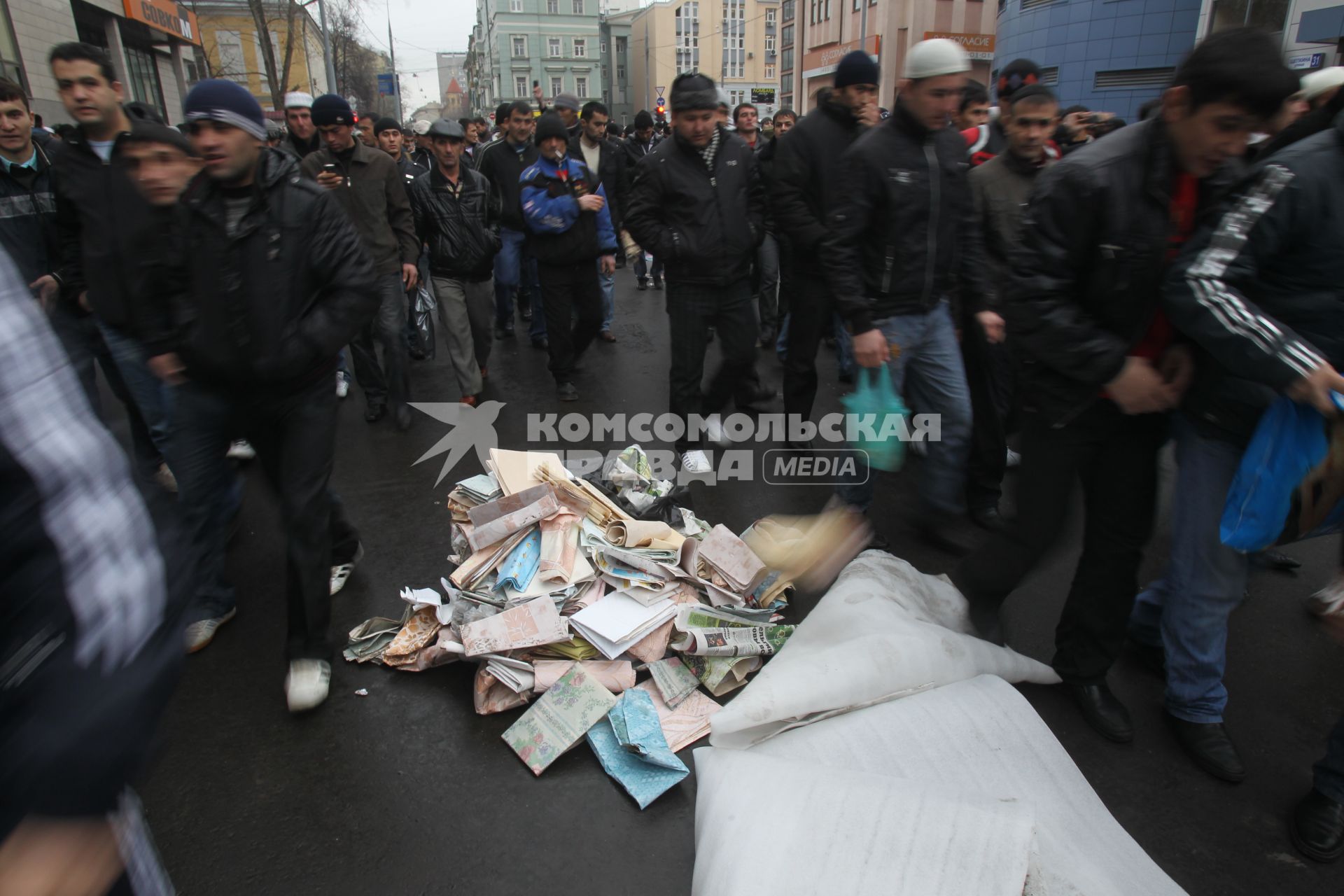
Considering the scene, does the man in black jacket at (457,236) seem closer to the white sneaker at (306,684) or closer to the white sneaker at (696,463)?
the white sneaker at (696,463)

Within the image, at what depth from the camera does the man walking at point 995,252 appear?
388cm

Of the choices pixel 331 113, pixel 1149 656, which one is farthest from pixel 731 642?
pixel 331 113

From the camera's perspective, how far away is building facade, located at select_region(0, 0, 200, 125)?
16.4 meters

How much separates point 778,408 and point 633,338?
8.83 feet

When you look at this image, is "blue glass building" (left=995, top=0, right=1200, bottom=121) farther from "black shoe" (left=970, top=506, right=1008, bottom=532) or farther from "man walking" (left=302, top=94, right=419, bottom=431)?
"man walking" (left=302, top=94, right=419, bottom=431)

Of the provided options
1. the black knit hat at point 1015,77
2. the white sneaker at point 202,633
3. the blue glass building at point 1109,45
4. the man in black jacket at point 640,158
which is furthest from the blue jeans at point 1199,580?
the blue glass building at point 1109,45

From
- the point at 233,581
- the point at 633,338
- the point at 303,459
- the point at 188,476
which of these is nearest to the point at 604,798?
the point at 303,459

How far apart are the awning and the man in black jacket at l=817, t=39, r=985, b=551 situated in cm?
1249

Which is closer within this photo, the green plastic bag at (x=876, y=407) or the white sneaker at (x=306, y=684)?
the white sneaker at (x=306, y=684)

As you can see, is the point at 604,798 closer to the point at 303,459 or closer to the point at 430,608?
the point at 430,608

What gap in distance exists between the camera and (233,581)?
3742 millimetres

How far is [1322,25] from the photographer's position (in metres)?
11.9

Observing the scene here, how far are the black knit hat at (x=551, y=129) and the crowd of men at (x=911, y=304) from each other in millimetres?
1618

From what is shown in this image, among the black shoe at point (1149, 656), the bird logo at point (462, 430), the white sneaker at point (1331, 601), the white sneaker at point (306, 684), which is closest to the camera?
the white sneaker at point (1331, 601)
